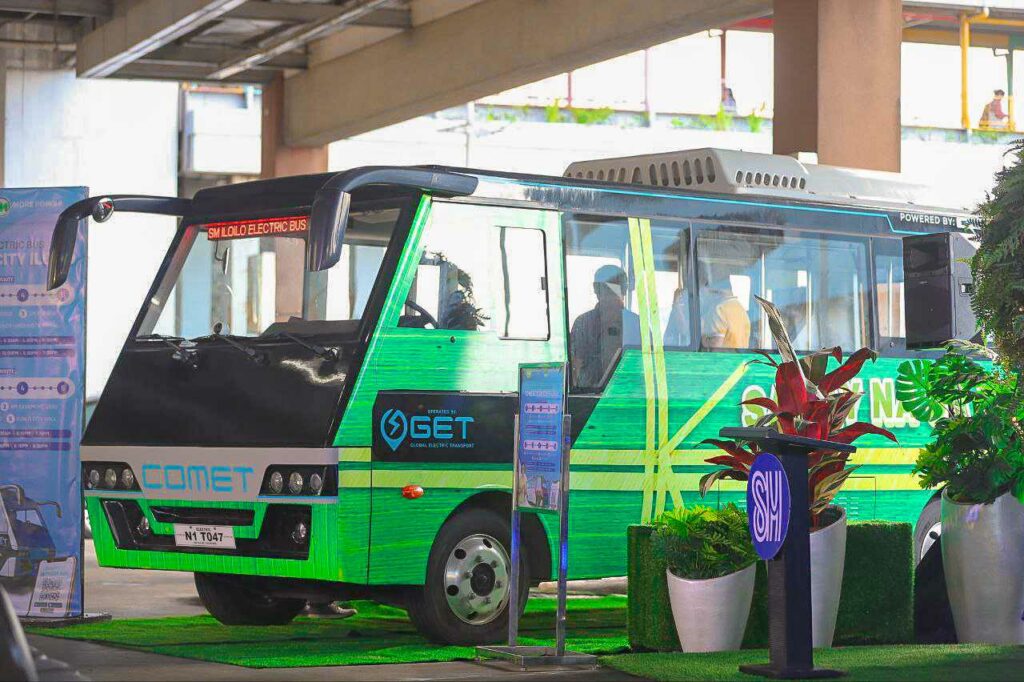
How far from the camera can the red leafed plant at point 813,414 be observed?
31.6 feet

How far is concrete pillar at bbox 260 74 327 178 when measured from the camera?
1006 inches

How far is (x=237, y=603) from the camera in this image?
38.1 ft

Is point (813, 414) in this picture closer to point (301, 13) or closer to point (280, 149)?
point (301, 13)

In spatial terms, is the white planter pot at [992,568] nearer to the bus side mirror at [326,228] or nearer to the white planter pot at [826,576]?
the white planter pot at [826,576]

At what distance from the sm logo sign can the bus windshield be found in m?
0.56

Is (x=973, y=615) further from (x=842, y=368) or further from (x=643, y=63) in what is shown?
(x=643, y=63)

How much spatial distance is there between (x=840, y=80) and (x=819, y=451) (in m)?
6.62

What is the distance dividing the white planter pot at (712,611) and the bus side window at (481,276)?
6.45ft

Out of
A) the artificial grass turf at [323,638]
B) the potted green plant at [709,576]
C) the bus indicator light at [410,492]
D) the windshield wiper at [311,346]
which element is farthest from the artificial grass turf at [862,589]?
Result: the windshield wiper at [311,346]

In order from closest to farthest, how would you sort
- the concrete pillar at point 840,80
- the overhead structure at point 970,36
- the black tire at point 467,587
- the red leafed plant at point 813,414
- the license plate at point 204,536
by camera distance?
1. the red leafed plant at point 813,414
2. the black tire at point 467,587
3. the license plate at point 204,536
4. the concrete pillar at point 840,80
5. the overhead structure at point 970,36

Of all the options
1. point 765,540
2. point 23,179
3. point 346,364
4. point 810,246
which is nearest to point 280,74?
point 23,179

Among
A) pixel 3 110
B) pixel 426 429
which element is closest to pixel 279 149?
pixel 3 110

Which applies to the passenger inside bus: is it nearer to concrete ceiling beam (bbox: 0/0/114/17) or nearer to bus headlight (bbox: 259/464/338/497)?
bus headlight (bbox: 259/464/338/497)

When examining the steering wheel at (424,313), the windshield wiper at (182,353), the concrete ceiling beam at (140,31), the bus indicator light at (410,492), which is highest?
the concrete ceiling beam at (140,31)
